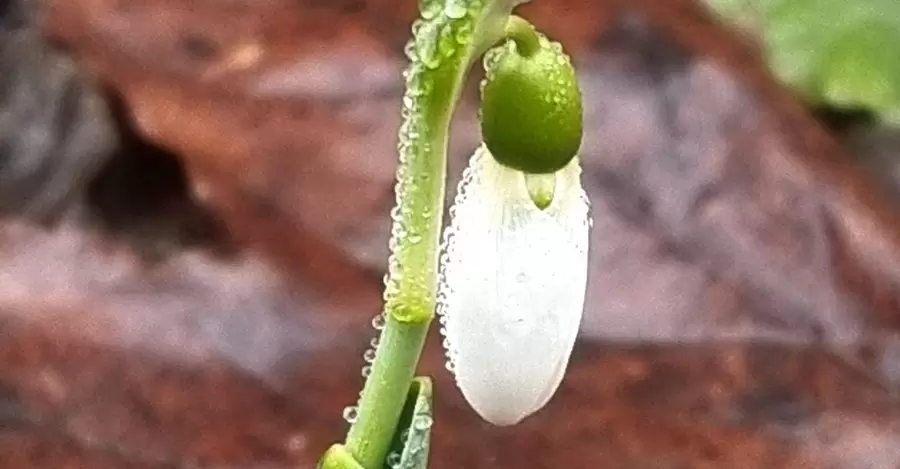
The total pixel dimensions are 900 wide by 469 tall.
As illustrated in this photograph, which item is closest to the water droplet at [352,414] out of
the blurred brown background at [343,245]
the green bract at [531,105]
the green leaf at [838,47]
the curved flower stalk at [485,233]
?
the curved flower stalk at [485,233]

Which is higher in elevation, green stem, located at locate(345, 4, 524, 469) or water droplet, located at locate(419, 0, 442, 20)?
water droplet, located at locate(419, 0, 442, 20)

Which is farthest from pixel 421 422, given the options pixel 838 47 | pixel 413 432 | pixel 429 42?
pixel 838 47

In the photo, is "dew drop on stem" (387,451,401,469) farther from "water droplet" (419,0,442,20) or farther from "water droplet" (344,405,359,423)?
"water droplet" (419,0,442,20)

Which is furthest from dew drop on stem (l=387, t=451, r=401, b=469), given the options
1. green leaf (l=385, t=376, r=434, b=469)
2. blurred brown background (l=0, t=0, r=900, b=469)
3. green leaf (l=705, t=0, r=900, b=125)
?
green leaf (l=705, t=0, r=900, b=125)

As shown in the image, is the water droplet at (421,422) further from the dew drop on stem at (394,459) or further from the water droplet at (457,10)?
the water droplet at (457,10)

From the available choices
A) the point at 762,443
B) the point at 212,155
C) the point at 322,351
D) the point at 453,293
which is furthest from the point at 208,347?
the point at 453,293

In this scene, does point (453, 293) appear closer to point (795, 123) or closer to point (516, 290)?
point (516, 290)

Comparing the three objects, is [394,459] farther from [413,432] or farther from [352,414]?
[352,414]
